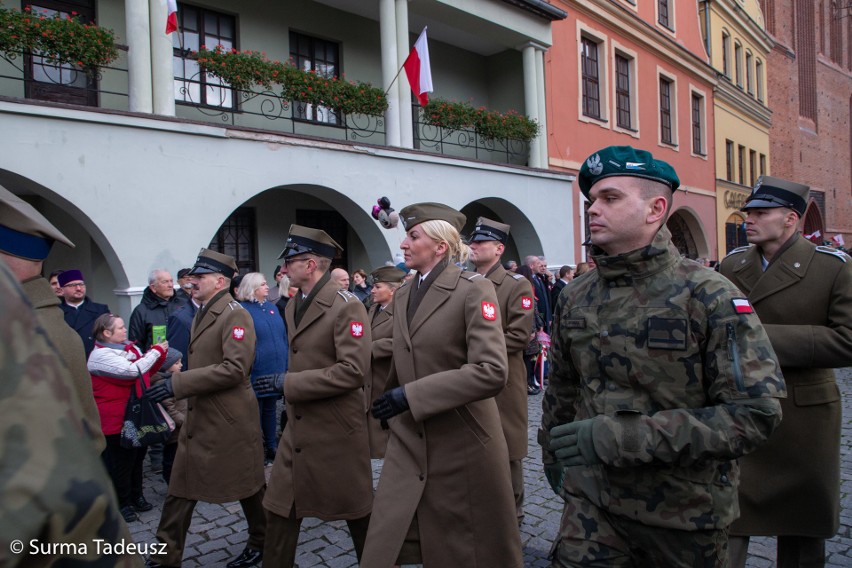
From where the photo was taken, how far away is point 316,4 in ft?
39.2

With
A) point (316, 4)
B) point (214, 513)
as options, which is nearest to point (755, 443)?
point (214, 513)

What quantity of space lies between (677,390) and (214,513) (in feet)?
12.9

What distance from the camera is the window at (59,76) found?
8383 millimetres

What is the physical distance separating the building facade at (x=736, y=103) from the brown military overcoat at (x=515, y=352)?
2175cm

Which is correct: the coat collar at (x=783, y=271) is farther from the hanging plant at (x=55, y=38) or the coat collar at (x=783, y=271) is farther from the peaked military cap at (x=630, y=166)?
the hanging plant at (x=55, y=38)

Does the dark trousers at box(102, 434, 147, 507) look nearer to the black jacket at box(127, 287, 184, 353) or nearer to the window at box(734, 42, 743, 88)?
the black jacket at box(127, 287, 184, 353)

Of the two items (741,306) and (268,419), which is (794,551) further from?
(268,419)

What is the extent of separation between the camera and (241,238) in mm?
11141

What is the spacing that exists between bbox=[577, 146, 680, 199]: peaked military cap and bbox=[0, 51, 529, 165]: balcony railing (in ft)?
22.4

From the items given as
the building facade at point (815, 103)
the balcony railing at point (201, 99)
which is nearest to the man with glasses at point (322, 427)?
the balcony railing at point (201, 99)

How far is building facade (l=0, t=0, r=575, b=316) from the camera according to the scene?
24.8 feet

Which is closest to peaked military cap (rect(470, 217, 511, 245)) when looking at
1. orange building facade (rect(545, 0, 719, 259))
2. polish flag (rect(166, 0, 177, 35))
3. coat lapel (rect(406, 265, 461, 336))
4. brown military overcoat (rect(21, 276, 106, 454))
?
coat lapel (rect(406, 265, 461, 336))

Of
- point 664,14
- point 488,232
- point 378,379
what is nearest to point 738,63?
point 664,14

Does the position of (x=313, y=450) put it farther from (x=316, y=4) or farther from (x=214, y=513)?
(x=316, y=4)
